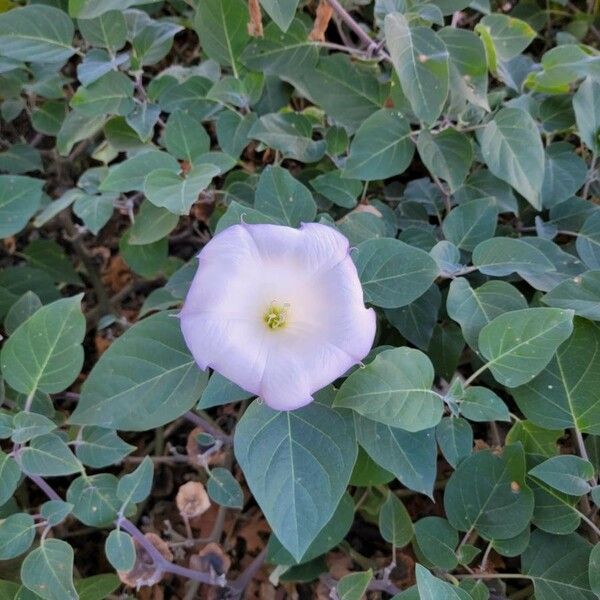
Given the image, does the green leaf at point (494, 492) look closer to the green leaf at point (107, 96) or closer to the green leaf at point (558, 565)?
the green leaf at point (558, 565)

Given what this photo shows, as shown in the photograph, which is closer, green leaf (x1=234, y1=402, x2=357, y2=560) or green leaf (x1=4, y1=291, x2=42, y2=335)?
green leaf (x1=234, y1=402, x2=357, y2=560)

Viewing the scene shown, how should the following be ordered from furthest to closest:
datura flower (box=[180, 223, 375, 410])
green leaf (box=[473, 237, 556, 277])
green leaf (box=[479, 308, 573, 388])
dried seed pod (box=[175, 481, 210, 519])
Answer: dried seed pod (box=[175, 481, 210, 519]) < green leaf (box=[473, 237, 556, 277]) < green leaf (box=[479, 308, 573, 388]) < datura flower (box=[180, 223, 375, 410])

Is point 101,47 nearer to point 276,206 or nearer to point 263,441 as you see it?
point 276,206

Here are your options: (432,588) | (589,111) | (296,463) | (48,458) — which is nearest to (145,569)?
(48,458)

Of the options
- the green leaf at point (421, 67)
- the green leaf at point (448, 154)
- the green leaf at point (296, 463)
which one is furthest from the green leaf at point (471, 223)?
the green leaf at point (296, 463)

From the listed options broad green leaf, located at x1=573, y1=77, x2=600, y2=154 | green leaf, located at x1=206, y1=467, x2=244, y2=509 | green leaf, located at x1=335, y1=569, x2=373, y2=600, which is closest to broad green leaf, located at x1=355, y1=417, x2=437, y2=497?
green leaf, located at x1=335, y1=569, x2=373, y2=600

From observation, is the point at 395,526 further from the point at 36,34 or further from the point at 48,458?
the point at 36,34

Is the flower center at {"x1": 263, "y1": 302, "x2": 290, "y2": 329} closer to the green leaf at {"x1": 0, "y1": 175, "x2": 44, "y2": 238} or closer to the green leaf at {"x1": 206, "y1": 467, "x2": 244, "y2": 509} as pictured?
the green leaf at {"x1": 206, "y1": 467, "x2": 244, "y2": 509}
